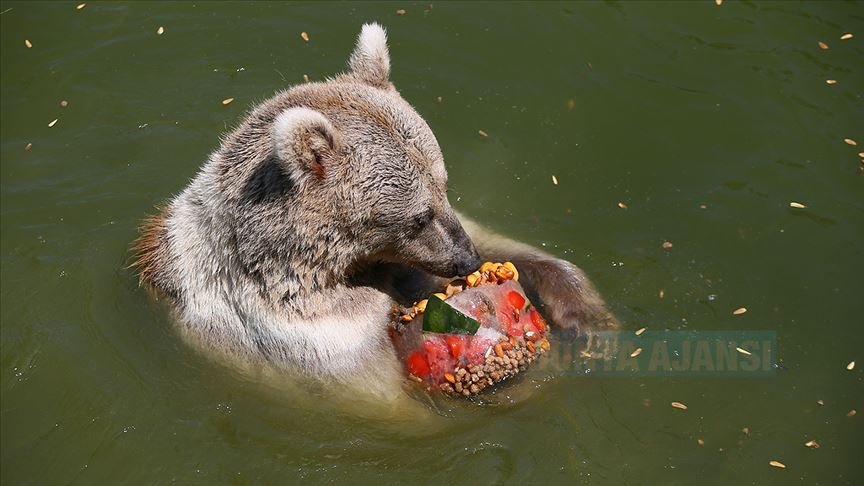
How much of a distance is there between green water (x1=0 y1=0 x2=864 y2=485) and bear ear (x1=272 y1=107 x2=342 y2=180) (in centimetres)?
176

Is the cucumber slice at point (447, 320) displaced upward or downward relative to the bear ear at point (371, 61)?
downward

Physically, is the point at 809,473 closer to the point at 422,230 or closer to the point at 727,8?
the point at 422,230

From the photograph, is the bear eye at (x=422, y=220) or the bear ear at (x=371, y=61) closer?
the bear eye at (x=422, y=220)

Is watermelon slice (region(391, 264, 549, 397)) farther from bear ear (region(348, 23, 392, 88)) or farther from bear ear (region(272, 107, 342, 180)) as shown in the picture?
bear ear (region(348, 23, 392, 88))

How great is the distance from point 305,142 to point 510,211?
2883mm

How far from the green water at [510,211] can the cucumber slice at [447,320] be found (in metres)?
0.66

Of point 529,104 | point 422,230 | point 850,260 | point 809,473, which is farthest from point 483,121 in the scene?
point 809,473

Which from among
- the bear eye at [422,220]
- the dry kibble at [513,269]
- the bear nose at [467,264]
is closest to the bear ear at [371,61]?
the bear eye at [422,220]

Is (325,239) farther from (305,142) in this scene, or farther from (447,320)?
(447,320)

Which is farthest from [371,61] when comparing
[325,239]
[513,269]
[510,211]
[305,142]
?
[510,211]

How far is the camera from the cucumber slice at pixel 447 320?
6012 millimetres

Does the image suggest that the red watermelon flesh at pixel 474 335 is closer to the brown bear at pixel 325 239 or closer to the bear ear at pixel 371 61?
the brown bear at pixel 325 239

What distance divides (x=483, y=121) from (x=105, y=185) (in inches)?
135

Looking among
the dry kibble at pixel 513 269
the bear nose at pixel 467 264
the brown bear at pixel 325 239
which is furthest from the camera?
the dry kibble at pixel 513 269
